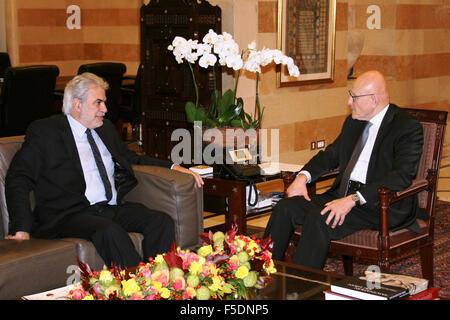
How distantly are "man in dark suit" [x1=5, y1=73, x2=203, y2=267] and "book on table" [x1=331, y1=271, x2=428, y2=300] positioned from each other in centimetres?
137

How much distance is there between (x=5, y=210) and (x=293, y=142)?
3.79 metres

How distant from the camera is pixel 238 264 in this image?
2553 mm

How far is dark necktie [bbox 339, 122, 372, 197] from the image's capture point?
395cm

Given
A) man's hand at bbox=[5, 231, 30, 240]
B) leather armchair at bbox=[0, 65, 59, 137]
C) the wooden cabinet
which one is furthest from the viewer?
leather armchair at bbox=[0, 65, 59, 137]

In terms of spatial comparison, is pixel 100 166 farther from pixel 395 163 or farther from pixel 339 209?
pixel 395 163

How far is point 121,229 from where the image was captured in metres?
3.60

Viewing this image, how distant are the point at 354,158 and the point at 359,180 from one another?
13 centimetres

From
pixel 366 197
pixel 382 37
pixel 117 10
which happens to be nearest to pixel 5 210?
pixel 366 197

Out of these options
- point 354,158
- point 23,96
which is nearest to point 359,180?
point 354,158

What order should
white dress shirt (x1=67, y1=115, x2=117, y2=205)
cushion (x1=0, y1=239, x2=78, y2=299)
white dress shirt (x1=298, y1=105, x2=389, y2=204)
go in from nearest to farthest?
cushion (x1=0, y1=239, x2=78, y2=299) → white dress shirt (x1=67, y1=115, x2=117, y2=205) → white dress shirt (x1=298, y1=105, x2=389, y2=204)

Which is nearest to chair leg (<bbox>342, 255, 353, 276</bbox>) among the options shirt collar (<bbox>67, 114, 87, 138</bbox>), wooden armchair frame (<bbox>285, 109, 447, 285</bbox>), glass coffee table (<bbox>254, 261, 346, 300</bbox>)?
wooden armchair frame (<bbox>285, 109, 447, 285</bbox>)

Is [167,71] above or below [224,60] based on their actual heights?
below

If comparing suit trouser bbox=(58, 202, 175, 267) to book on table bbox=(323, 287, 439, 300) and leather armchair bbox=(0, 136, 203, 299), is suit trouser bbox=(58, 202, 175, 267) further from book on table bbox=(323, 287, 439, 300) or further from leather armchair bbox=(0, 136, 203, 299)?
book on table bbox=(323, 287, 439, 300)
